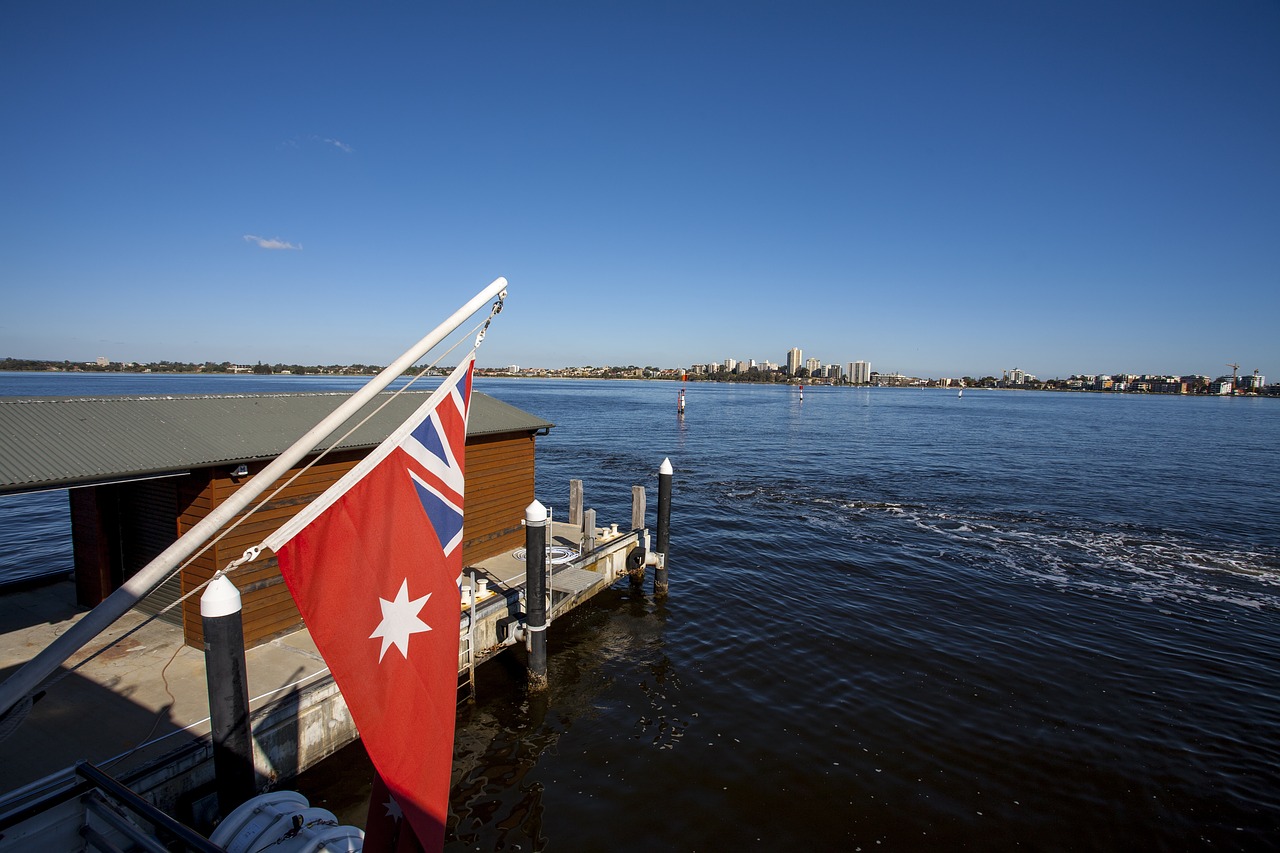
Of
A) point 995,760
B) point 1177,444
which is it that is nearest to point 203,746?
point 995,760

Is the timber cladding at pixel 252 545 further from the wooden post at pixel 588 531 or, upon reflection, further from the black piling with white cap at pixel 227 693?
the wooden post at pixel 588 531

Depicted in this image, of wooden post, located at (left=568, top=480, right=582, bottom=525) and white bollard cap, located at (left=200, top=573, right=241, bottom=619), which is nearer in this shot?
white bollard cap, located at (left=200, top=573, right=241, bottom=619)

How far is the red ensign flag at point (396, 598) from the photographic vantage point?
394 cm

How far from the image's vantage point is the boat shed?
9.06m

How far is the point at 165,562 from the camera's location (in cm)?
320

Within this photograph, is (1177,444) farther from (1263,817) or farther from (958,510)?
(1263,817)

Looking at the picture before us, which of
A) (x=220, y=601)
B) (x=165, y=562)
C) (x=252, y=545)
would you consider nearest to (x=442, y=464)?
(x=165, y=562)

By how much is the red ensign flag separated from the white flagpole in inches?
12.7

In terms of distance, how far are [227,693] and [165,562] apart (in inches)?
178

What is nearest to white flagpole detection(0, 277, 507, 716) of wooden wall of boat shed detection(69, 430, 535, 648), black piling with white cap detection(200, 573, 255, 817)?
black piling with white cap detection(200, 573, 255, 817)

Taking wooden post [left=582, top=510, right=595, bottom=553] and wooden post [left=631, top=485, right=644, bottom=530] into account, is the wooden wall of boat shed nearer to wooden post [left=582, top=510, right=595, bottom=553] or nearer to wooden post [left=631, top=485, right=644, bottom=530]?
wooden post [left=582, top=510, right=595, bottom=553]

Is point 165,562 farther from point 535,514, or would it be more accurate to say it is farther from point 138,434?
point 138,434

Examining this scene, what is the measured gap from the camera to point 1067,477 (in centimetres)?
4006

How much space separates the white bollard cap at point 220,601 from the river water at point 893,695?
4332mm
